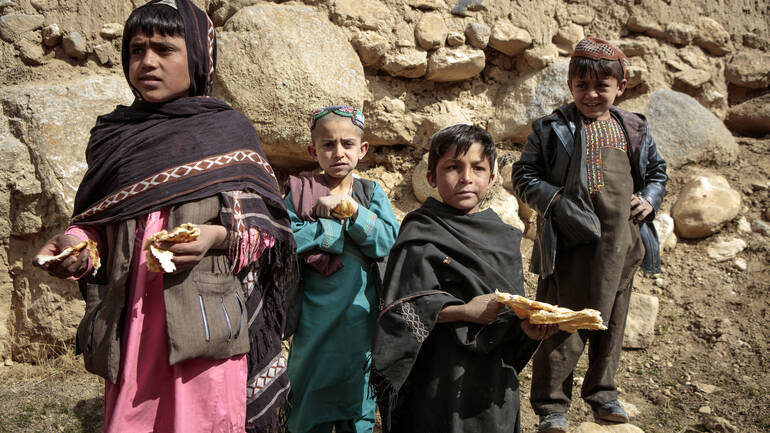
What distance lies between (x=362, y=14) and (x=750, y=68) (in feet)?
12.8

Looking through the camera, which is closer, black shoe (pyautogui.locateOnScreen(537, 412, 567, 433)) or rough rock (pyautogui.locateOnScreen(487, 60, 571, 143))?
black shoe (pyautogui.locateOnScreen(537, 412, 567, 433))

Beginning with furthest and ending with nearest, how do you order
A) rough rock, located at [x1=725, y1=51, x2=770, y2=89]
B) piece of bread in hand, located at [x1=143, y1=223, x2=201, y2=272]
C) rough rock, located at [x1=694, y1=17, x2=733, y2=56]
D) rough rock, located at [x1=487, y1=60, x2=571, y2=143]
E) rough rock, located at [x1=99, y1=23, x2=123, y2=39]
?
rough rock, located at [x1=725, y1=51, x2=770, y2=89]
rough rock, located at [x1=694, y1=17, x2=733, y2=56]
rough rock, located at [x1=487, y1=60, x2=571, y2=143]
rough rock, located at [x1=99, y1=23, x2=123, y2=39]
piece of bread in hand, located at [x1=143, y1=223, x2=201, y2=272]

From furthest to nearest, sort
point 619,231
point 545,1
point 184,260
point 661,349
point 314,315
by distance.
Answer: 1. point 545,1
2. point 661,349
3. point 619,231
4. point 314,315
5. point 184,260

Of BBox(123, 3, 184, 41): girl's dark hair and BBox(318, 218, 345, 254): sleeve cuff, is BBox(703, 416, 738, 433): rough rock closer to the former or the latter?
BBox(318, 218, 345, 254): sleeve cuff

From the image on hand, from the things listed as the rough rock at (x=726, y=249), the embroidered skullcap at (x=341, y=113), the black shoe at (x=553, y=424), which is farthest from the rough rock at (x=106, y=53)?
the rough rock at (x=726, y=249)

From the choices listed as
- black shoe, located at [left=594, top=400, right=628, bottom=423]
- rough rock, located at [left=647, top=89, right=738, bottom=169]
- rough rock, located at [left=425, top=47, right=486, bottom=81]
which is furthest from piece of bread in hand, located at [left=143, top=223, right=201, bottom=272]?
rough rock, located at [left=647, top=89, right=738, bottom=169]

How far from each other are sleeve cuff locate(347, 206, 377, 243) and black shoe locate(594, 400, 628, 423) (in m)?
1.48

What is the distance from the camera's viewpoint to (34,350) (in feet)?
11.4

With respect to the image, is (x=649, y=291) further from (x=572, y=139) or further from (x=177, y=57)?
(x=177, y=57)

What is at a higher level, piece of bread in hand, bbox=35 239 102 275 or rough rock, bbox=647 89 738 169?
rough rock, bbox=647 89 738 169

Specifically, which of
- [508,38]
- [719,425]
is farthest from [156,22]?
[508,38]

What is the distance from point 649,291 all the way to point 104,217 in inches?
155

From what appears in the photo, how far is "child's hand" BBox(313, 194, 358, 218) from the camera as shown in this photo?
235cm

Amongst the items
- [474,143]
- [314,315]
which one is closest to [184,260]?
[314,315]
